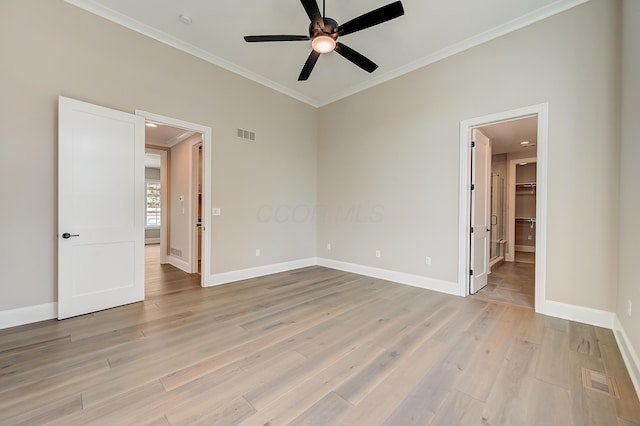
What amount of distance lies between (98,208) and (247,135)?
240 cm

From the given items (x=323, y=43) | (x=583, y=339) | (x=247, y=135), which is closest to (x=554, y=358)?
(x=583, y=339)

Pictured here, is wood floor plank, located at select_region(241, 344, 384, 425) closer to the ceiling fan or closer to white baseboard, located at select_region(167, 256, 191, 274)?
the ceiling fan

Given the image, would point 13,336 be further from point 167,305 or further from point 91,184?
point 91,184

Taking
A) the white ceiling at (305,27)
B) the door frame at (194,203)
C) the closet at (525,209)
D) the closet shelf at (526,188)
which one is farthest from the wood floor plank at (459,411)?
the closet shelf at (526,188)

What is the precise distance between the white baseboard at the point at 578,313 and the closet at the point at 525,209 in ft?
18.1

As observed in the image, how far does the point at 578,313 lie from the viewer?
9.38 feet

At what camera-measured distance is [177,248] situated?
224 inches

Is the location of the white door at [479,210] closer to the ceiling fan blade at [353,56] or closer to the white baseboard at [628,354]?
the white baseboard at [628,354]

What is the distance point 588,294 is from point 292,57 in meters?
4.83

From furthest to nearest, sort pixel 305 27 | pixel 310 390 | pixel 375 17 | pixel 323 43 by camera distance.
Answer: pixel 305 27 → pixel 323 43 → pixel 375 17 → pixel 310 390

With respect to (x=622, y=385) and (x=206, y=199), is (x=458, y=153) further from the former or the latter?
(x=206, y=199)

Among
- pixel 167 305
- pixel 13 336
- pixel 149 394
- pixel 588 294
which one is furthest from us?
pixel 167 305

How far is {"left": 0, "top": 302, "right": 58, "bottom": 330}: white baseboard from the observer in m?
2.61

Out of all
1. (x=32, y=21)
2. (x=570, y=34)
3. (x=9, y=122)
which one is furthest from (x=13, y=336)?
(x=570, y=34)
